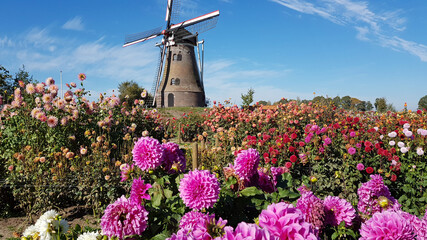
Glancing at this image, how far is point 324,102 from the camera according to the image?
336 inches

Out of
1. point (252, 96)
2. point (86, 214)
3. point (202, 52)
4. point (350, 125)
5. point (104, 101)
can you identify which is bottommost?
point (86, 214)

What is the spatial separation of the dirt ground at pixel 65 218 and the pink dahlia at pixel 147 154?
224 cm

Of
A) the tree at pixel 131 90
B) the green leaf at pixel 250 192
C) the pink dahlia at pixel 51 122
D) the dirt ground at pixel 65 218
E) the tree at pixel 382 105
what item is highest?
the tree at pixel 131 90

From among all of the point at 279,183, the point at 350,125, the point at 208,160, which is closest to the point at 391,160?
the point at 350,125

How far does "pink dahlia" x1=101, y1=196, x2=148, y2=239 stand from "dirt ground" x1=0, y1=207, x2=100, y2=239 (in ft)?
8.19

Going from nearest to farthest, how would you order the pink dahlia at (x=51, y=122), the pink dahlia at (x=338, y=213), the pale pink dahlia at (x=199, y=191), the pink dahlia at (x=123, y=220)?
1. the pink dahlia at (x=123, y=220)
2. the pale pink dahlia at (x=199, y=191)
3. the pink dahlia at (x=338, y=213)
4. the pink dahlia at (x=51, y=122)

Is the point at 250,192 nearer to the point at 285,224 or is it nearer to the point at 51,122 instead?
the point at 285,224

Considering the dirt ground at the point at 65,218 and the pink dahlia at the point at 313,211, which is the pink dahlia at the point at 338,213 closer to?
the pink dahlia at the point at 313,211

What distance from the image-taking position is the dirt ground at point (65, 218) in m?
3.54

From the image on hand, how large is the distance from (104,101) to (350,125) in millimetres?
4995

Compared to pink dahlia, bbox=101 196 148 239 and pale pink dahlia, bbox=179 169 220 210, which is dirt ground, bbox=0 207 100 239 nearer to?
pink dahlia, bbox=101 196 148 239

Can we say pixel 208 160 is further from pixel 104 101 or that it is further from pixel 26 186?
pixel 26 186

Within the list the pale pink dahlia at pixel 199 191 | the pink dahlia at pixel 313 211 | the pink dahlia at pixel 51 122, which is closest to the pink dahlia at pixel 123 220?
the pale pink dahlia at pixel 199 191

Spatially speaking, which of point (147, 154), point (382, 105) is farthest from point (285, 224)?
point (382, 105)
